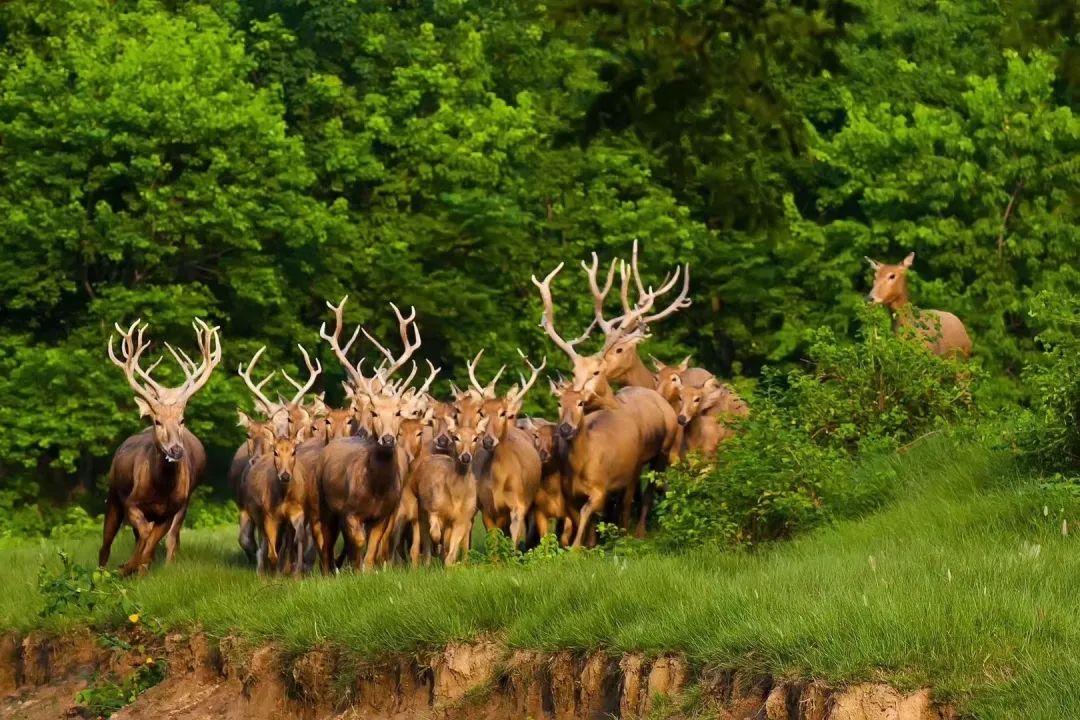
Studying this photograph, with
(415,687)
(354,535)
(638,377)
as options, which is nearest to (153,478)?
(354,535)

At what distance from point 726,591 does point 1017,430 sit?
465 cm

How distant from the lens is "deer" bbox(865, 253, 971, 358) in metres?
21.8

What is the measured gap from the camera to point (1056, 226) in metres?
41.4

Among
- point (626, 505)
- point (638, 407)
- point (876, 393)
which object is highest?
point (876, 393)

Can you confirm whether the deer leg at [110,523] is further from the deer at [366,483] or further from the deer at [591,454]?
the deer at [591,454]

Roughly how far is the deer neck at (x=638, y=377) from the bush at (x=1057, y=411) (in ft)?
24.0

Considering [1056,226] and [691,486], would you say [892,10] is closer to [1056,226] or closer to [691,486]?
[1056,226]

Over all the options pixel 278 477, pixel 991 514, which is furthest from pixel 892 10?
pixel 991 514

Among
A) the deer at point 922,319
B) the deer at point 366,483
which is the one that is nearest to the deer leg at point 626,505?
the deer at point 366,483

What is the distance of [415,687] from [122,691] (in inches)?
140

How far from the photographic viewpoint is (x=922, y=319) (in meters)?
22.2

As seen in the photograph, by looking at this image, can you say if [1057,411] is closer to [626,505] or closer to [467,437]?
[467,437]

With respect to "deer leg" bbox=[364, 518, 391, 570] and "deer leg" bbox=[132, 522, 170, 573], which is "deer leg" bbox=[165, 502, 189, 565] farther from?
"deer leg" bbox=[364, 518, 391, 570]

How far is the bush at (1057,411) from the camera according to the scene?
56.4 ft
